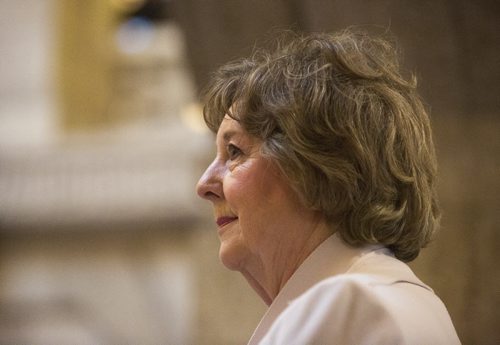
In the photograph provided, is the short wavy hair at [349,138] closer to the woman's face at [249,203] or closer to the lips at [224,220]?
the woman's face at [249,203]

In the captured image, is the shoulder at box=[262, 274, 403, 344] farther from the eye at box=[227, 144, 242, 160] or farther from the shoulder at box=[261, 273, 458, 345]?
the eye at box=[227, 144, 242, 160]

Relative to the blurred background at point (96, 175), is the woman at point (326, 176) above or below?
above

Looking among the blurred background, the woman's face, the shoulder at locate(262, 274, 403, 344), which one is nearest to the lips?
the woman's face

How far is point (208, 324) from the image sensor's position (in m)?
5.99

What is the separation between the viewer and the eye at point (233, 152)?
2.57m

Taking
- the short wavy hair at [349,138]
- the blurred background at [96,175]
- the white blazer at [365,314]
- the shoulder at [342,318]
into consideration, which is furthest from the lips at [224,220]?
the blurred background at [96,175]

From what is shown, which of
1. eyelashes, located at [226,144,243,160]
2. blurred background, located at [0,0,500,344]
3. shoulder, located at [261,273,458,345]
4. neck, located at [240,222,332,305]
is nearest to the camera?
shoulder, located at [261,273,458,345]

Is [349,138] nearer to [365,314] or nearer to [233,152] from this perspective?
[233,152]

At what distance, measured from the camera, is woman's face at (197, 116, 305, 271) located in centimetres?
246

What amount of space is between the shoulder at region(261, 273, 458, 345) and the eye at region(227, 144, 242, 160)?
1.89ft

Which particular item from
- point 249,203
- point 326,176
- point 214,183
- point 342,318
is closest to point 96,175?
point 214,183

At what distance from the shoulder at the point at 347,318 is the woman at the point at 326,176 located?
0.11 m

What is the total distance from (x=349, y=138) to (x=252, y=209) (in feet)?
1.05

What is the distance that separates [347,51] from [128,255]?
27.1 ft
